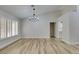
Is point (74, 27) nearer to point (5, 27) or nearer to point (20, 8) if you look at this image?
point (20, 8)

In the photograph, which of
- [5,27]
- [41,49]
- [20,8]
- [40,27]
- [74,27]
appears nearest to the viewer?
[41,49]

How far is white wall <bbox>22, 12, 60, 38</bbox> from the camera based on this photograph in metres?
14.4

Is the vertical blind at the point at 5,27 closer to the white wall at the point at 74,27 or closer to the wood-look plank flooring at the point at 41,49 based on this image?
the wood-look plank flooring at the point at 41,49

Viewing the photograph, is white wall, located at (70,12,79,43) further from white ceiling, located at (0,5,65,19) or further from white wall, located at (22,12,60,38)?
white wall, located at (22,12,60,38)

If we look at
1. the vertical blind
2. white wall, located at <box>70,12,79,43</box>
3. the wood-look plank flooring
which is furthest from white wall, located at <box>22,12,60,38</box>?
the wood-look plank flooring

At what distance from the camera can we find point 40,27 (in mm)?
14531

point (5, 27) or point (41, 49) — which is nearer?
point (41, 49)

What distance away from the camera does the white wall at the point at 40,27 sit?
14397mm

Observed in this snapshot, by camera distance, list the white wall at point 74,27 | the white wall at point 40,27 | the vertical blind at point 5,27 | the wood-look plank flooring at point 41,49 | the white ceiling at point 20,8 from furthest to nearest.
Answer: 1. the white wall at point 40,27
2. the white wall at point 74,27
3. the vertical blind at point 5,27
4. the white ceiling at point 20,8
5. the wood-look plank flooring at point 41,49

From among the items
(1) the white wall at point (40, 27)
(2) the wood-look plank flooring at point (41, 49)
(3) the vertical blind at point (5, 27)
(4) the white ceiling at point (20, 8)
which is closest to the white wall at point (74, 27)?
(2) the wood-look plank flooring at point (41, 49)

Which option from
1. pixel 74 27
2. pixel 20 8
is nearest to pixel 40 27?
pixel 74 27

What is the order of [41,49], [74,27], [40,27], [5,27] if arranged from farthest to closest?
[40,27] → [74,27] → [5,27] → [41,49]

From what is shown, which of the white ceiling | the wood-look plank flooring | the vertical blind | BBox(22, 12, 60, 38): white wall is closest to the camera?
the wood-look plank flooring
